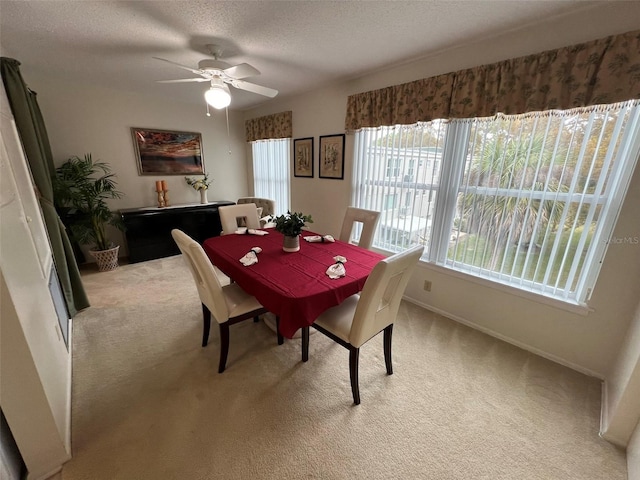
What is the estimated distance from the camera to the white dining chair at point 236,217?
2709 mm

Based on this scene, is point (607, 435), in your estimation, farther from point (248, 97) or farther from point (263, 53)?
point (248, 97)

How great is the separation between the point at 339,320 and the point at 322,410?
1.74 feet

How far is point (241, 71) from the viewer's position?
6.38ft

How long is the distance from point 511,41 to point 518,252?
156 cm

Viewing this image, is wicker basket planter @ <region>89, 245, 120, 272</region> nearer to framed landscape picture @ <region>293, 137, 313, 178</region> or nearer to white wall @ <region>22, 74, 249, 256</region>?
white wall @ <region>22, 74, 249, 256</region>

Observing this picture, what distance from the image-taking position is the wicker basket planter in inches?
130

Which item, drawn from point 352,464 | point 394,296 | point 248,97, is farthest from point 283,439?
point 248,97

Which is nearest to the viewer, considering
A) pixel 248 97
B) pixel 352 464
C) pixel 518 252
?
pixel 352 464

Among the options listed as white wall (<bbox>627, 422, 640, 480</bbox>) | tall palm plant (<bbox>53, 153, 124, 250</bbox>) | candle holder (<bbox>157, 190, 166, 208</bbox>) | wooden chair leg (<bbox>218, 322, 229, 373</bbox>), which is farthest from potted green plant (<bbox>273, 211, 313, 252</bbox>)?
candle holder (<bbox>157, 190, 166, 208</bbox>)

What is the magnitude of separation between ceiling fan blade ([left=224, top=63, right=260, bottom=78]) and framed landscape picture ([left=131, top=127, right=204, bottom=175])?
2.57 m

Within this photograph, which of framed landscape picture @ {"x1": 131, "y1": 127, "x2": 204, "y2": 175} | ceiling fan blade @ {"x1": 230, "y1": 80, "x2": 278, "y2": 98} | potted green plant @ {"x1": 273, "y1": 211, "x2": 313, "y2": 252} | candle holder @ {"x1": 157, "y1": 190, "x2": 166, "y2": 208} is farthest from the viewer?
candle holder @ {"x1": 157, "y1": 190, "x2": 166, "y2": 208}

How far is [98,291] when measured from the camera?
9.36ft

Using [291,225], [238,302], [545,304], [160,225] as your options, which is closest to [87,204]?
[160,225]

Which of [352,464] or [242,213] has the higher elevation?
[242,213]
